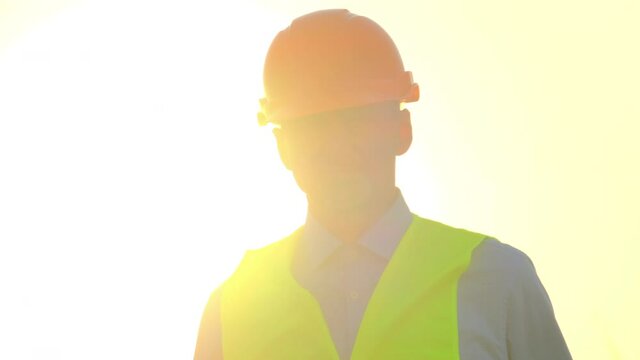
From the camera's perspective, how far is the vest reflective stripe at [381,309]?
3.25m

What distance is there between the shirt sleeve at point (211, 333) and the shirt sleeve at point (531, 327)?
1.23 meters

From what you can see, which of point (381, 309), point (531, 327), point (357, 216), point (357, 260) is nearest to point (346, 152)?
point (357, 216)

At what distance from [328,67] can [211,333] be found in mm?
1257

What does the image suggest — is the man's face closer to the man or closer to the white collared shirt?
the man

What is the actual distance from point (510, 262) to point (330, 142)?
2.79ft

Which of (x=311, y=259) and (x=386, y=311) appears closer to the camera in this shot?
(x=386, y=311)

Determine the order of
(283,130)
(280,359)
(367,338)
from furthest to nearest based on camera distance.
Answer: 1. (283,130)
2. (280,359)
3. (367,338)

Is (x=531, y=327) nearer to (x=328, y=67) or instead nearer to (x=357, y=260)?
(x=357, y=260)

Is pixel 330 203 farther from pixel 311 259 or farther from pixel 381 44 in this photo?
pixel 381 44

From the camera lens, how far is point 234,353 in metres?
3.58

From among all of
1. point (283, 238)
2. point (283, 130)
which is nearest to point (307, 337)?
point (283, 238)

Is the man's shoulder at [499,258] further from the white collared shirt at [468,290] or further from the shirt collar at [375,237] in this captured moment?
the shirt collar at [375,237]

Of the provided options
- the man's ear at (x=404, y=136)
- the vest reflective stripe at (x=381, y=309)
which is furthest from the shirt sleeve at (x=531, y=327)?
the man's ear at (x=404, y=136)

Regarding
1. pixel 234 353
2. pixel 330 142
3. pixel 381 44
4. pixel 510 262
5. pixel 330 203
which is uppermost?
A: pixel 381 44
